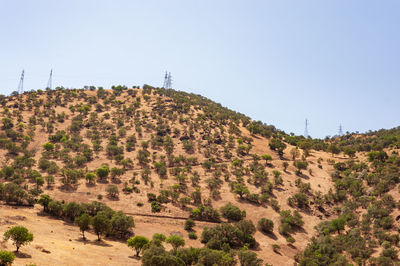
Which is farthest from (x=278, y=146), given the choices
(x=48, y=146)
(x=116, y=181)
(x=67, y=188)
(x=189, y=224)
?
(x=48, y=146)

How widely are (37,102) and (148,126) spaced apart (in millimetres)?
61325

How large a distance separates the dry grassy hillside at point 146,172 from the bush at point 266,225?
1246mm

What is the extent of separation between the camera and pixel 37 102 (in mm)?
133125

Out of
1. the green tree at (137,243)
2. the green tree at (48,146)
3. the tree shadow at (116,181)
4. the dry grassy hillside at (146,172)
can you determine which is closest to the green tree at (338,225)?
the dry grassy hillside at (146,172)

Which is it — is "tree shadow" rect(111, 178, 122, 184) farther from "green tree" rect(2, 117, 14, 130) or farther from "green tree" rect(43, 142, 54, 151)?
"green tree" rect(2, 117, 14, 130)

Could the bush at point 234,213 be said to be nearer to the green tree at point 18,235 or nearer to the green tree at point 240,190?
the green tree at point 240,190

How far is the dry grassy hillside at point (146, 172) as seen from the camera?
175 ft

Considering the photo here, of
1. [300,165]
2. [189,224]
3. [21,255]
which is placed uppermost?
[300,165]

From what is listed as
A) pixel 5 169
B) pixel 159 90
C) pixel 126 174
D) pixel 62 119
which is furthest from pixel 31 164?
pixel 159 90

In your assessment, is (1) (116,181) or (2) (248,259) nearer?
(2) (248,259)

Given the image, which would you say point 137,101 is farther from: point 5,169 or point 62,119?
point 5,169

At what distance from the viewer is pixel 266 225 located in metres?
64.4

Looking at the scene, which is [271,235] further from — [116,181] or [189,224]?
[116,181]

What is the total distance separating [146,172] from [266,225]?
128ft
